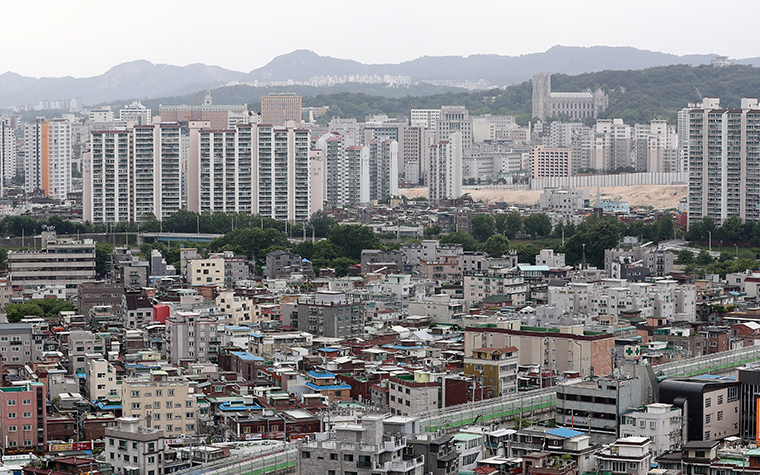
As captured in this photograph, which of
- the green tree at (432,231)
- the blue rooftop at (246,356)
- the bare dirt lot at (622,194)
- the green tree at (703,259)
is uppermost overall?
the bare dirt lot at (622,194)

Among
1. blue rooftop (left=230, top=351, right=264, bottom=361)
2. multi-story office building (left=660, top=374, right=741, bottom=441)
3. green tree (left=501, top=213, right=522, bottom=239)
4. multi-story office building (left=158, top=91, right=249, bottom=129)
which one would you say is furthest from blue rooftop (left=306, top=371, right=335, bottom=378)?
multi-story office building (left=158, top=91, right=249, bottom=129)

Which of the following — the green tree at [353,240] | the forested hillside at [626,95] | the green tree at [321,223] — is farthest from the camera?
the forested hillside at [626,95]

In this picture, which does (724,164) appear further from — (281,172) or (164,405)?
(164,405)

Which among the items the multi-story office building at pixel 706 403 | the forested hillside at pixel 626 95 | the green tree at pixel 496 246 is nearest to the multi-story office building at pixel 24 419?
the multi-story office building at pixel 706 403

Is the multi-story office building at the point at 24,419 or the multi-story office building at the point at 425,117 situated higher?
the multi-story office building at the point at 425,117

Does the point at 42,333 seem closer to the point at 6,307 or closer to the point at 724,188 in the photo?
the point at 6,307

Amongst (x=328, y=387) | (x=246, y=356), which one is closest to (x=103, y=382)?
(x=246, y=356)

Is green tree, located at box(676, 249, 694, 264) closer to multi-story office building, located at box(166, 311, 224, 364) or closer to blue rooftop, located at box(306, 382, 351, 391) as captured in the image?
multi-story office building, located at box(166, 311, 224, 364)

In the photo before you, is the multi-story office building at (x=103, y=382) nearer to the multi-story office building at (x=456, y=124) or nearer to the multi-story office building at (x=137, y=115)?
the multi-story office building at (x=456, y=124)
